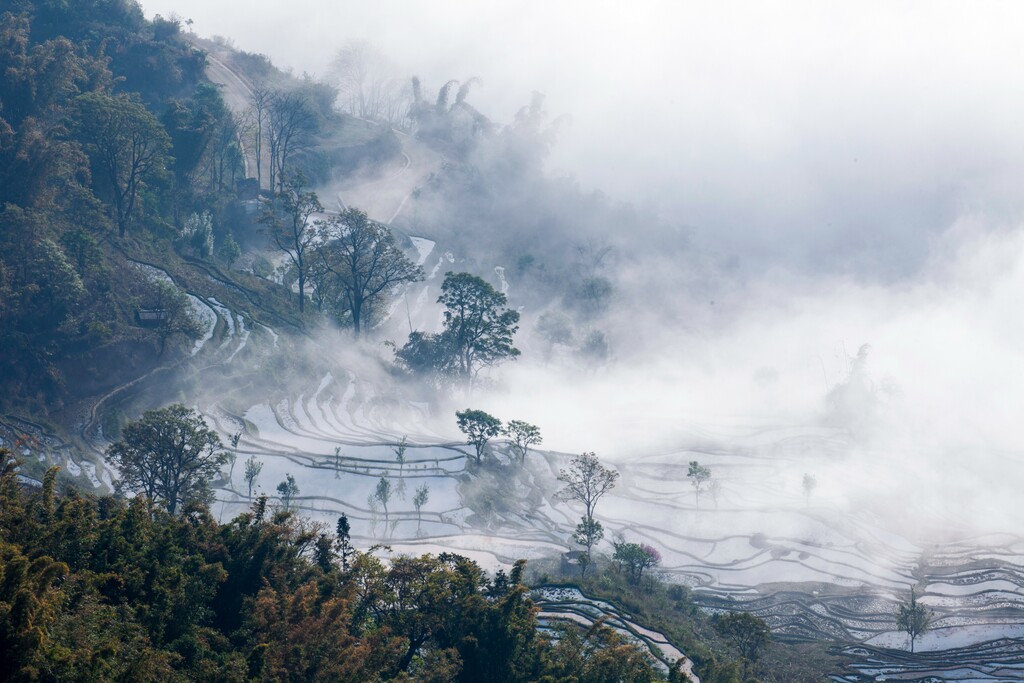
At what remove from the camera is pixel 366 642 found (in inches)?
1106

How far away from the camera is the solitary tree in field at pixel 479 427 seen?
5659 cm

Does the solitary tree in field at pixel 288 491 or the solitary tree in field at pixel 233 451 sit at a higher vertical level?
the solitary tree in field at pixel 233 451

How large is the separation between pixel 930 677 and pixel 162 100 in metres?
98.0

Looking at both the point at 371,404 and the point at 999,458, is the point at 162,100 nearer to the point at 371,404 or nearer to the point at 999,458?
the point at 371,404

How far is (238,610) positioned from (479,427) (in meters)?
28.2

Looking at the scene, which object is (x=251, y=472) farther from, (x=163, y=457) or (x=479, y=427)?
(x=479, y=427)

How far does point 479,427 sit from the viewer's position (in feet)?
186

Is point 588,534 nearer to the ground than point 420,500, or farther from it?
nearer to the ground

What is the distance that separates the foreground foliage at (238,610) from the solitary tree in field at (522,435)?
24.0 m

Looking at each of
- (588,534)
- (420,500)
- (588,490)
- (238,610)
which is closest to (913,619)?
(588,534)

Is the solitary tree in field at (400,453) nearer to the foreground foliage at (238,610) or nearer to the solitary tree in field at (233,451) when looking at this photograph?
the solitary tree in field at (233,451)

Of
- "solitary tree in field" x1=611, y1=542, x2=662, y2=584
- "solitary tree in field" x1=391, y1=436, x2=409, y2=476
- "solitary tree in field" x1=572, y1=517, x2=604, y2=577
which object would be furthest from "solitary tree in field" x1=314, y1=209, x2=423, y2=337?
"solitary tree in field" x1=611, y1=542, x2=662, y2=584

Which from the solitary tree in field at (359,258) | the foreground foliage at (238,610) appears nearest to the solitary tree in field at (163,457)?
the foreground foliage at (238,610)

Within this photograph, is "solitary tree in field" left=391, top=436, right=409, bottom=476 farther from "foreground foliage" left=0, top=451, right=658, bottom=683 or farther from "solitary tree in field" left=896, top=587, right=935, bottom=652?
"solitary tree in field" left=896, top=587, right=935, bottom=652
